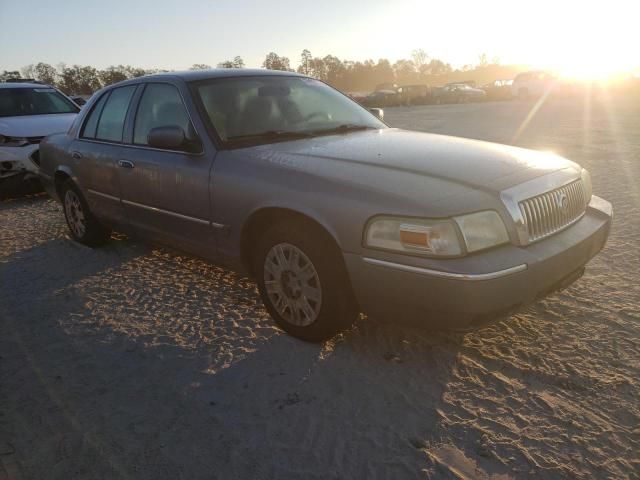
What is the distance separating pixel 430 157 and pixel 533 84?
29.6 metres

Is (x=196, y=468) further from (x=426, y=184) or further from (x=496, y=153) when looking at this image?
(x=496, y=153)

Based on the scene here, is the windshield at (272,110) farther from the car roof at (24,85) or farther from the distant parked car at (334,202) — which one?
the car roof at (24,85)

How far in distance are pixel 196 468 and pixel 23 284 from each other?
2.87m

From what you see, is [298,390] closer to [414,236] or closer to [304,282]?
[304,282]

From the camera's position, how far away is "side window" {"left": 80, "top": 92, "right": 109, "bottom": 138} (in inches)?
181

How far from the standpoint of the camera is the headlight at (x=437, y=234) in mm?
2322

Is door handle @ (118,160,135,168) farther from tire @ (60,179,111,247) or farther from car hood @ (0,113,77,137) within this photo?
car hood @ (0,113,77,137)

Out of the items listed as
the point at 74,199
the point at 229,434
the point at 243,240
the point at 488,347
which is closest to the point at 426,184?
the point at 488,347

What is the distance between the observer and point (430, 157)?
294cm

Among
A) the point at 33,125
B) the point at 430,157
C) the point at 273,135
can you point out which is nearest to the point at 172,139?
the point at 273,135

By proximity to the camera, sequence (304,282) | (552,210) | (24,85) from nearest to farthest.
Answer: (552,210) < (304,282) < (24,85)

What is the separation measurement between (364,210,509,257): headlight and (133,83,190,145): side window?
171 centimetres

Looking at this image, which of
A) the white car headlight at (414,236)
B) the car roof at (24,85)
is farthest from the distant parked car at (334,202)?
the car roof at (24,85)

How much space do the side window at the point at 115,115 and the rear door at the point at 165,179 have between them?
0.20 metres
